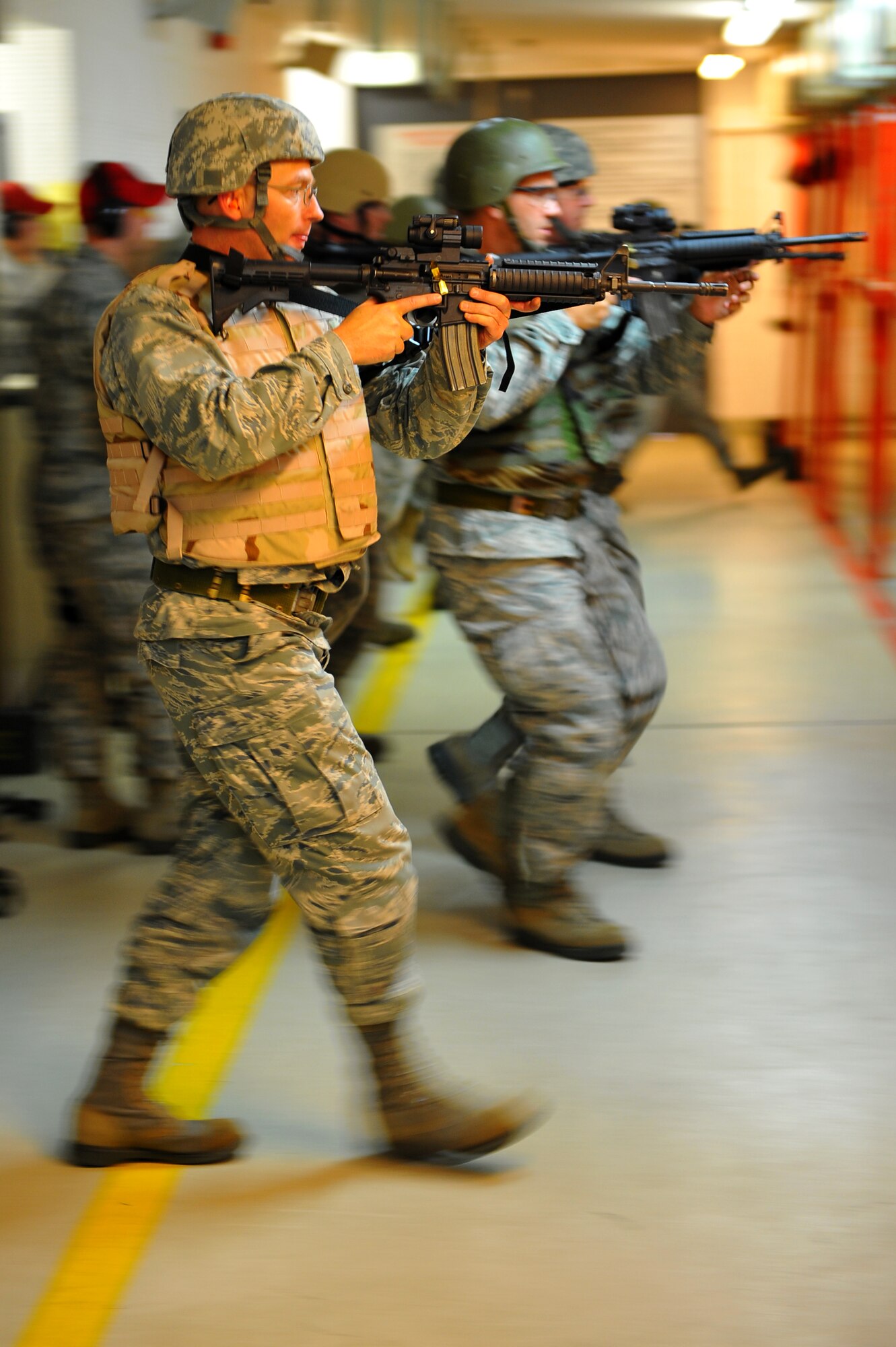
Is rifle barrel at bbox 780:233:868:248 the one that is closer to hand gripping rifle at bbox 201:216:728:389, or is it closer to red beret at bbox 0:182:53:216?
hand gripping rifle at bbox 201:216:728:389

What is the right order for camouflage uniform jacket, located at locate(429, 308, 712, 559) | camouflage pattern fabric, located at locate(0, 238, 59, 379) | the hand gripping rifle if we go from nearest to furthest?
the hand gripping rifle, camouflage uniform jacket, located at locate(429, 308, 712, 559), camouflage pattern fabric, located at locate(0, 238, 59, 379)

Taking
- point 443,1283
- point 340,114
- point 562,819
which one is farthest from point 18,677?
point 340,114

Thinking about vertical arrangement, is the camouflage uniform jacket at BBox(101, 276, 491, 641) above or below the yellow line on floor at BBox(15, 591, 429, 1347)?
above

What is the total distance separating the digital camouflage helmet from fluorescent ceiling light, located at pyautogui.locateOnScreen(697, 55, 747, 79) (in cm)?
1022

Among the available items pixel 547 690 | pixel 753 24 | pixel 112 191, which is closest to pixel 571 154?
pixel 112 191

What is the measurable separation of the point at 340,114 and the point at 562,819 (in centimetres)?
986

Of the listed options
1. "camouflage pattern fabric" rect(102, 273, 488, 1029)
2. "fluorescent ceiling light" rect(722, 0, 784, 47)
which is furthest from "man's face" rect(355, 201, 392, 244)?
"fluorescent ceiling light" rect(722, 0, 784, 47)

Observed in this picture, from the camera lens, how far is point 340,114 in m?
11.8

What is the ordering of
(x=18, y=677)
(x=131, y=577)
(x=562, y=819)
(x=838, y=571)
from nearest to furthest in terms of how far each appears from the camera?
1. (x=562, y=819)
2. (x=131, y=577)
3. (x=18, y=677)
4. (x=838, y=571)

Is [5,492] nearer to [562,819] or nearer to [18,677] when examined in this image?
[18,677]

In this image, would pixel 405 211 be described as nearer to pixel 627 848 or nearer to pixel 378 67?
pixel 627 848

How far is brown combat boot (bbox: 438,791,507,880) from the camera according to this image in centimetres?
360

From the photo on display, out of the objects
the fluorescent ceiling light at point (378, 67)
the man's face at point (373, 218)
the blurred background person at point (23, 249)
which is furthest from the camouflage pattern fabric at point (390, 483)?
the fluorescent ceiling light at point (378, 67)

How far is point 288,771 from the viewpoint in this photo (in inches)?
89.4
